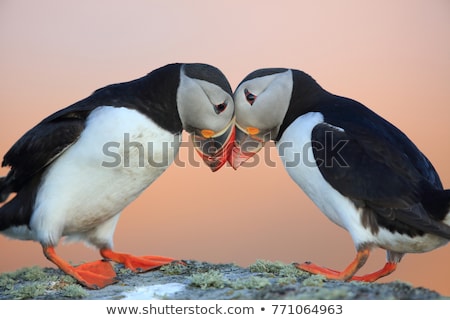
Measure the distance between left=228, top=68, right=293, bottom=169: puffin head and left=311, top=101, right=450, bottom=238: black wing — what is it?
53cm

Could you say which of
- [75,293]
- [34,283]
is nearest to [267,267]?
[75,293]

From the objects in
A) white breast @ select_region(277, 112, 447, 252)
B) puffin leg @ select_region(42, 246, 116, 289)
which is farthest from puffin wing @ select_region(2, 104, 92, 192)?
white breast @ select_region(277, 112, 447, 252)

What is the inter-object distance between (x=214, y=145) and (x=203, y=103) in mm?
409

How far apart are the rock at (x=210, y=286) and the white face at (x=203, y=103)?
1249mm

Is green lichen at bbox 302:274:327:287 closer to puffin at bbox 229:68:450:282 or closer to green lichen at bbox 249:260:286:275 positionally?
puffin at bbox 229:68:450:282

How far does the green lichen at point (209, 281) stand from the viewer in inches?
202

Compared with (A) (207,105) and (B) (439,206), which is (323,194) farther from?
(A) (207,105)

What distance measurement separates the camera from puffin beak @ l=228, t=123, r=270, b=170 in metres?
6.03

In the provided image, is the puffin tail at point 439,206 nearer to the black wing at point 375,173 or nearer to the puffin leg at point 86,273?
the black wing at point 375,173

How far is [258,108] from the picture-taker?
591 cm

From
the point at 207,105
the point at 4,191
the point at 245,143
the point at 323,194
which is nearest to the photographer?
the point at 323,194

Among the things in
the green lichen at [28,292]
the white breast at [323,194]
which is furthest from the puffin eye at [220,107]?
the green lichen at [28,292]

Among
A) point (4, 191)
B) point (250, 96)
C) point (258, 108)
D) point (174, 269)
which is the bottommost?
point (174, 269)
